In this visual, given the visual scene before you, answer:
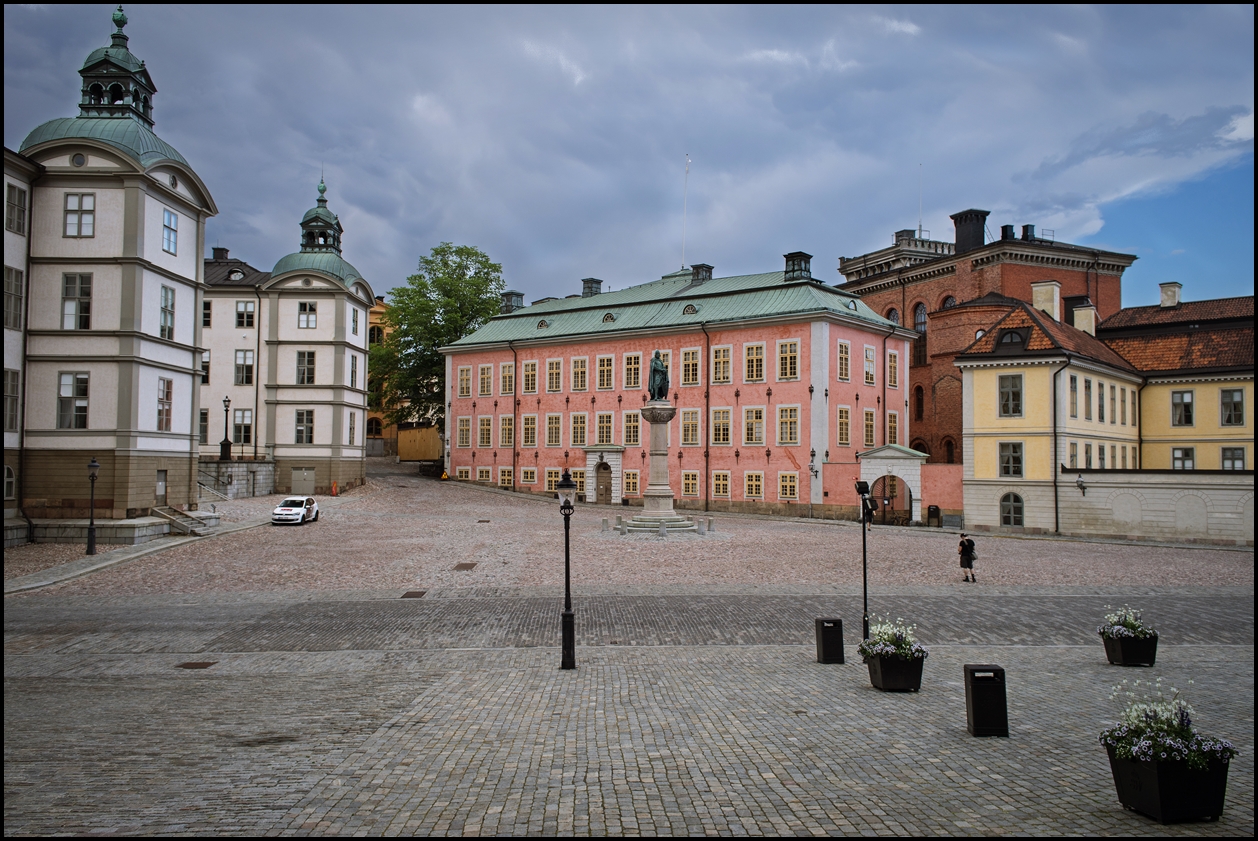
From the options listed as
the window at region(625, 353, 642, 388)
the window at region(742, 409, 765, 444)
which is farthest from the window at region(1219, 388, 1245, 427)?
the window at region(625, 353, 642, 388)

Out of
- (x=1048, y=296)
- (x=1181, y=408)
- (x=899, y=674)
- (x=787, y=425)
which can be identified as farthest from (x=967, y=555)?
(x=1181, y=408)

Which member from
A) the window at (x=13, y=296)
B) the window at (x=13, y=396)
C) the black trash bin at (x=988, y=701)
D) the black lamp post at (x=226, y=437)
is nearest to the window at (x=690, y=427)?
the black lamp post at (x=226, y=437)

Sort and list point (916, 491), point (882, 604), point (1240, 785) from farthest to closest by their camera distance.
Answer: point (916, 491) → point (882, 604) → point (1240, 785)

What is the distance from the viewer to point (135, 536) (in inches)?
1166

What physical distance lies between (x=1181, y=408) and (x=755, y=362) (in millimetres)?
22114

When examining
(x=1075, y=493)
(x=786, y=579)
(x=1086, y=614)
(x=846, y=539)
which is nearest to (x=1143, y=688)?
(x=1086, y=614)

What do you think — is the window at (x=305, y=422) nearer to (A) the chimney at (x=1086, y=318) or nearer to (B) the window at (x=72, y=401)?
(B) the window at (x=72, y=401)

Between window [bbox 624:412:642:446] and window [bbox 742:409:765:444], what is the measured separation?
7.01 m

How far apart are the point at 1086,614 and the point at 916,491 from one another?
74.0 feet

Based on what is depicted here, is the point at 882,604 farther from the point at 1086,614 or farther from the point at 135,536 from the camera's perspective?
the point at 135,536

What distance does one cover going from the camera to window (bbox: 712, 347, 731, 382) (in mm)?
49344

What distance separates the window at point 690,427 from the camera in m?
50.2

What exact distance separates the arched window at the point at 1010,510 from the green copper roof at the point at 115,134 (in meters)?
37.4

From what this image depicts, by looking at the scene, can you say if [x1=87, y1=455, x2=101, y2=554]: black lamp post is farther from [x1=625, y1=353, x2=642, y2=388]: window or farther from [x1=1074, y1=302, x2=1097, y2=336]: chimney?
[x1=1074, y1=302, x2=1097, y2=336]: chimney
